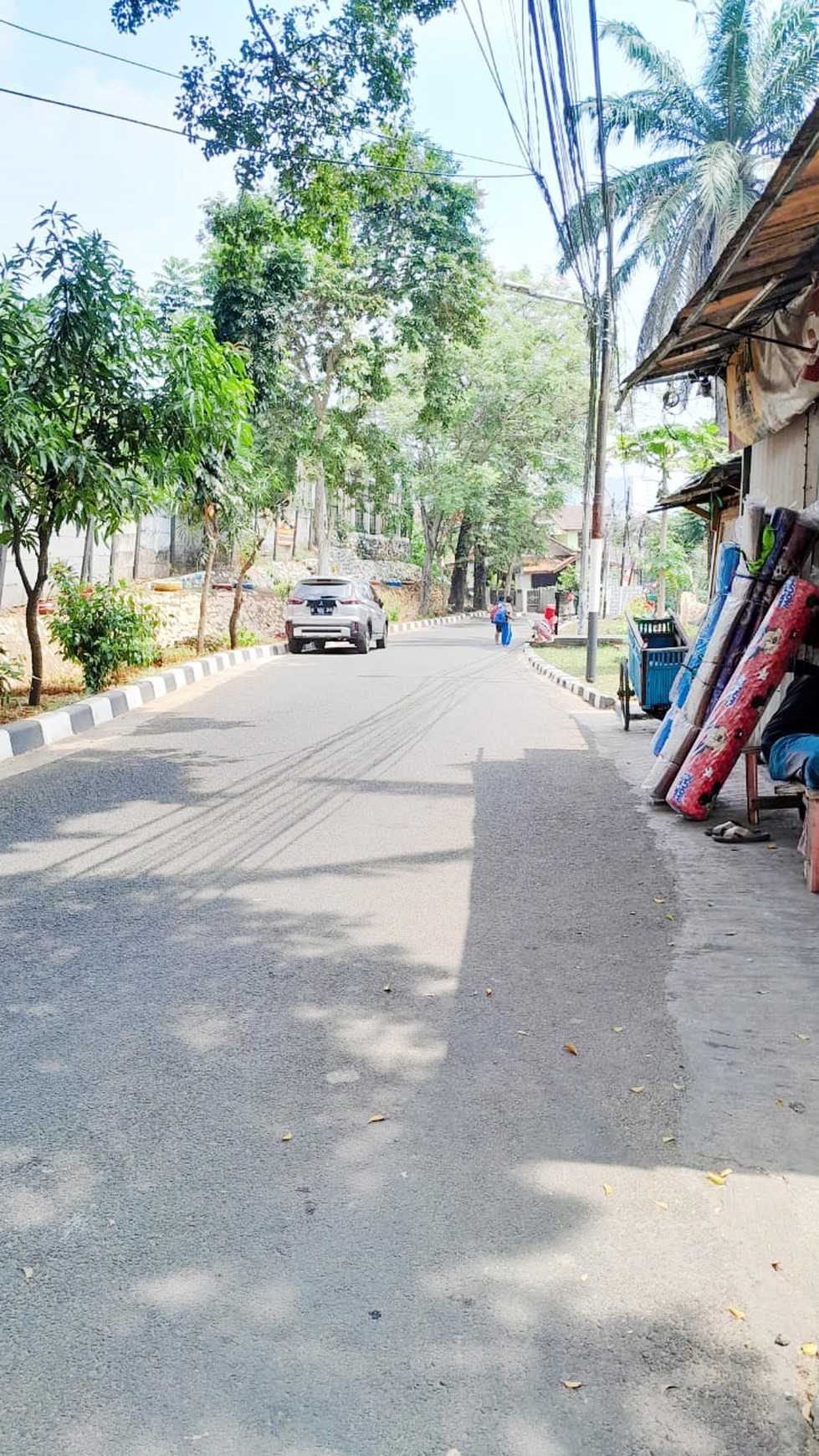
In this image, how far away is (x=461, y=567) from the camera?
5462 cm

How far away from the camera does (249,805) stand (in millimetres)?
7516

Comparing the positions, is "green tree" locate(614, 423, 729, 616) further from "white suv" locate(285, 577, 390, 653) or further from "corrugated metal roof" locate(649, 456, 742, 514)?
"white suv" locate(285, 577, 390, 653)

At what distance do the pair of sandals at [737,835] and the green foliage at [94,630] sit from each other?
28.4ft

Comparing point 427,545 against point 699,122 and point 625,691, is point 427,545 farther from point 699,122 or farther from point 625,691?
point 625,691

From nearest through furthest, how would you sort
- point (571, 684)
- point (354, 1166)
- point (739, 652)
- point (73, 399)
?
1. point (354, 1166)
2. point (739, 652)
3. point (73, 399)
4. point (571, 684)

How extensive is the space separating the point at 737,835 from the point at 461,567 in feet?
159

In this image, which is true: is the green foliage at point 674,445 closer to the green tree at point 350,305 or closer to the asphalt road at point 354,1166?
the green tree at point 350,305

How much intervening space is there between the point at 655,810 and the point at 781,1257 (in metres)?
5.32

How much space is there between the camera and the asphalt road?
205 centimetres

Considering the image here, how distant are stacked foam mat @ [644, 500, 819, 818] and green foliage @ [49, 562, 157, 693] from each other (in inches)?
302

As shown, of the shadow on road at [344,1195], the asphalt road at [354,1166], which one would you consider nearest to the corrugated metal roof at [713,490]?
the asphalt road at [354,1166]

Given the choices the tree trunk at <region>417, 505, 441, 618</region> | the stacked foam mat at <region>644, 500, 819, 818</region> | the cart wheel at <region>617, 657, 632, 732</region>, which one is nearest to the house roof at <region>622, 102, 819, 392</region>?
the stacked foam mat at <region>644, 500, 819, 818</region>

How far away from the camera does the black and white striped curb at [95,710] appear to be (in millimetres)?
9734

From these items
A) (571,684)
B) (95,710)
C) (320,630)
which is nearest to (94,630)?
(95,710)
